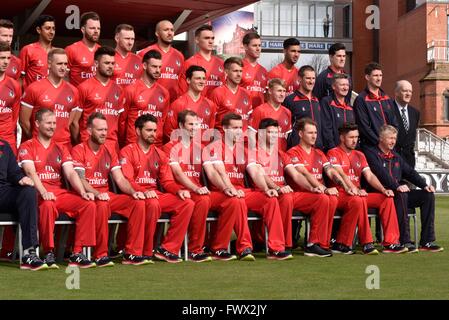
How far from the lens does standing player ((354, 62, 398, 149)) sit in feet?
38.5

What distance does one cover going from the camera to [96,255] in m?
9.55

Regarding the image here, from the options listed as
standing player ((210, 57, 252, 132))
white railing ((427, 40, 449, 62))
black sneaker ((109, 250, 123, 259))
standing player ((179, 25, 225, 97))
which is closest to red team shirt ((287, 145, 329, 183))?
standing player ((210, 57, 252, 132))

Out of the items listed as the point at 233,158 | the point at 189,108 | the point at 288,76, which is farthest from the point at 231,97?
the point at 288,76

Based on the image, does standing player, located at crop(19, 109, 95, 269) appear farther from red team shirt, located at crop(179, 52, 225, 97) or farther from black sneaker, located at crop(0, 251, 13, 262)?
red team shirt, located at crop(179, 52, 225, 97)

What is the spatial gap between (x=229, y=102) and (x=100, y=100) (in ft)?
5.62

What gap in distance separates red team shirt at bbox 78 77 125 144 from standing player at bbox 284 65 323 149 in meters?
2.27

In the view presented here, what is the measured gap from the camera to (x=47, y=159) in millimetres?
9734

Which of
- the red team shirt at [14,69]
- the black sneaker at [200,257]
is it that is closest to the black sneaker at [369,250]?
the black sneaker at [200,257]

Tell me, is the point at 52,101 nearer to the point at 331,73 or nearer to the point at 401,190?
the point at 331,73

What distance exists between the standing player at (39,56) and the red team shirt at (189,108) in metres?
1.59

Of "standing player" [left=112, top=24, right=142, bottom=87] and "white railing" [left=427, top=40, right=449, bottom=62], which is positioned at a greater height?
"white railing" [left=427, top=40, right=449, bottom=62]

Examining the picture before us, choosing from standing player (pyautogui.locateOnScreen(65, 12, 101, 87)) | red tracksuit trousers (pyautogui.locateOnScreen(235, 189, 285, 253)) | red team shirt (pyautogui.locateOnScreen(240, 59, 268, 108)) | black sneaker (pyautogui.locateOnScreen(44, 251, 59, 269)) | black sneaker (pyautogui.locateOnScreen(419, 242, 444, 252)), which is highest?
standing player (pyautogui.locateOnScreen(65, 12, 101, 87))

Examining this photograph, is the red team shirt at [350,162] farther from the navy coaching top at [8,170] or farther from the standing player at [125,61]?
the navy coaching top at [8,170]

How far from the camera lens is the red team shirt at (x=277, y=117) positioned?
11.3 meters
